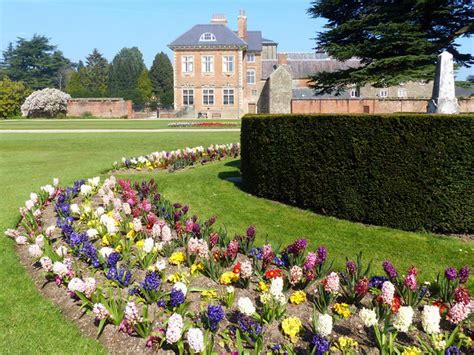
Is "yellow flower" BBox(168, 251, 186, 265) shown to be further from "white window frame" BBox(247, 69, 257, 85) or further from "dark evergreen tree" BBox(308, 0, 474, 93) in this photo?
"white window frame" BBox(247, 69, 257, 85)

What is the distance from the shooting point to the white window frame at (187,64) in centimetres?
4753

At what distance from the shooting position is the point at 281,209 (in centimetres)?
680

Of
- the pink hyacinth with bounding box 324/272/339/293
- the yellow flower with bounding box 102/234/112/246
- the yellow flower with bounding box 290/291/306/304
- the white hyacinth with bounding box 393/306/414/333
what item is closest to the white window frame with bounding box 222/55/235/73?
the yellow flower with bounding box 102/234/112/246

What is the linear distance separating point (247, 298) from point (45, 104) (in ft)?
181

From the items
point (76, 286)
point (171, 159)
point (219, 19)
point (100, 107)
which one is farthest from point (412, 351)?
point (100, 107)

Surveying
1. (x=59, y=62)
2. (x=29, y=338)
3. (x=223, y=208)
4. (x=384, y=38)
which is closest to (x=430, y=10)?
(x=384, y=38)

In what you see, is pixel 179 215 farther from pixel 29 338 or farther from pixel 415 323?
pixel 415 323

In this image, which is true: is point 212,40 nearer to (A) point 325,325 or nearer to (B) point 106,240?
(B) point 106,240

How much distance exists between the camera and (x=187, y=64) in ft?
157

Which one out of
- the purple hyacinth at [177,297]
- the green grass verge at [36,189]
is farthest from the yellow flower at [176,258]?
the green grass verge at [36,189]

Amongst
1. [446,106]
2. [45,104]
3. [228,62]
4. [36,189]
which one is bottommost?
[36,189]

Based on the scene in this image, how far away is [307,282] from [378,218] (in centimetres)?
276

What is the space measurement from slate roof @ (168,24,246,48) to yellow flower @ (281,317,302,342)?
47.0 m

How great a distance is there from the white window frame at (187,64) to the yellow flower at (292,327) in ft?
157
